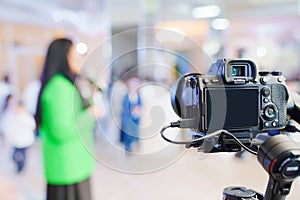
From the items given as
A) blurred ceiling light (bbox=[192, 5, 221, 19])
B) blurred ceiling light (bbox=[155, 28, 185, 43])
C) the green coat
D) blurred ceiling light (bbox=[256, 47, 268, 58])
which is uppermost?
blurred ceiling light (bbox=[192, 5, 221, 19])

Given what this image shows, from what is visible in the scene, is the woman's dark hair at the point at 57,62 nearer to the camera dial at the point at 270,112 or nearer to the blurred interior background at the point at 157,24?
the blurred interior background at the point at 157,24

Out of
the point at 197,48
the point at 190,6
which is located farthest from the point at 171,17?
the point at 197,48

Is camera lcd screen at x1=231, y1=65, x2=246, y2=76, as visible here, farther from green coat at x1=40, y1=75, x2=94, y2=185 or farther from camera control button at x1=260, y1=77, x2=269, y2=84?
green coat at x1=40, y1=75, x2=94, y2=185

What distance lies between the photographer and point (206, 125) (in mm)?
678

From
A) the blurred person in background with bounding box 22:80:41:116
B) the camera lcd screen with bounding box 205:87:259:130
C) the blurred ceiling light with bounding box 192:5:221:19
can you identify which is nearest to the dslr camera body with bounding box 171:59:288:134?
the camera lcd screen with bounding box 205:87:259:130

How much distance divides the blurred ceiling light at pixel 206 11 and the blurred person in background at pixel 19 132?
3.47 meters

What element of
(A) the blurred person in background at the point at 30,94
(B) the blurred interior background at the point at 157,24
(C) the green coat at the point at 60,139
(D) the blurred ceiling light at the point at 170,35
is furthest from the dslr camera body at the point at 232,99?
(A) the blurred person in background at the point at 30,94

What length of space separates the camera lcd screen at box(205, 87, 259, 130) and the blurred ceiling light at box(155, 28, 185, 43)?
0.27 meters

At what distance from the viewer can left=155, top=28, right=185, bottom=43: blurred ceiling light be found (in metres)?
0.87

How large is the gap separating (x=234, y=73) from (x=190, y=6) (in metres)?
5.15

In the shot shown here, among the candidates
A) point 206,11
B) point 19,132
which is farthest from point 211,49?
point 206,11

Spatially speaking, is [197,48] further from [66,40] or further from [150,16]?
[150,16]

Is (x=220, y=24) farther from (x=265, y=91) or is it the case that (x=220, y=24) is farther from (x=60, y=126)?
(x=265, y=91)

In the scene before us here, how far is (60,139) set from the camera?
2.00m
